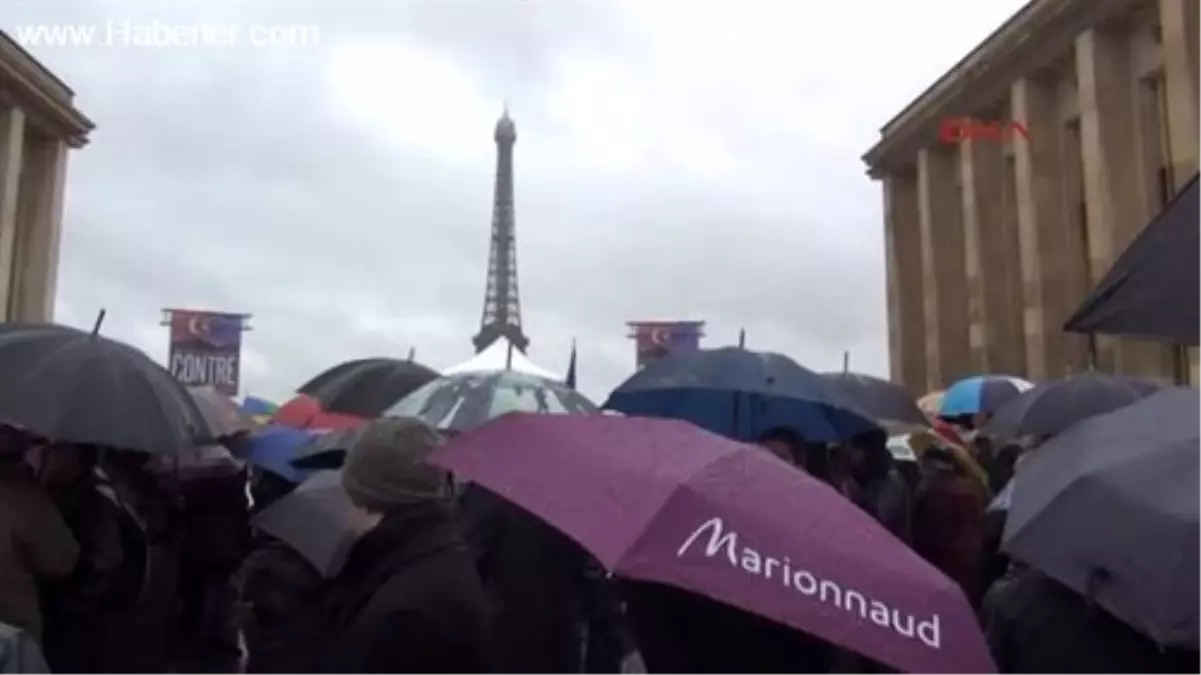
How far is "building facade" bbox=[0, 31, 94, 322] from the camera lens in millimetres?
32688

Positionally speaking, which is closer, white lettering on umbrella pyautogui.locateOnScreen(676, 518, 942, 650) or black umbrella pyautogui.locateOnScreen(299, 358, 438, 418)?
white lettering on umbrella pyautogui.locateOnScreen(676, 518, 942, 650)

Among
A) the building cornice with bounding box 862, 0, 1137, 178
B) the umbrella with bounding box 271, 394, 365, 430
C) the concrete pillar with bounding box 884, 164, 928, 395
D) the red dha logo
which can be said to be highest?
the building cornice with bounding box 862, 0, 1137, 178

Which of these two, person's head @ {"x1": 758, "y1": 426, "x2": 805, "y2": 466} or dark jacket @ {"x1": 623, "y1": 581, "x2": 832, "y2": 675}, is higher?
person's head @ {"x1": 758, "y1": 426, "x2": 805, "y2": 466}

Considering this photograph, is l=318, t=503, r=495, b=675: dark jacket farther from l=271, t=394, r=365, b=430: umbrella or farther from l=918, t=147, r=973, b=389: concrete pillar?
l=918, t=147, r=973, b=389: concrete pillar

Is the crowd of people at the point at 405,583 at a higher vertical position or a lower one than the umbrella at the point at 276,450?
lower

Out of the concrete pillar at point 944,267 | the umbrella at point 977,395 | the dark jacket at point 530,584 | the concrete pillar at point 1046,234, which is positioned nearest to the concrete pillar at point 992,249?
the concrete pillar at point 1046,234

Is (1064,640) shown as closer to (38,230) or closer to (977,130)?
(977,130)

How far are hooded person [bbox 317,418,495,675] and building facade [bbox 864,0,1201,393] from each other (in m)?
20.8

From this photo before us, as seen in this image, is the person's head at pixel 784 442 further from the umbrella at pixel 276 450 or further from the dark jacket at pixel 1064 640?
the umbrella at pixel 276 450

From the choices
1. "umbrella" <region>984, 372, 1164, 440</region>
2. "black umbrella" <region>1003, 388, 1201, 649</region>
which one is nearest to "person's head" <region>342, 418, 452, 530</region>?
"black umbrella" <region>1003, 388, 1201, 649</region>

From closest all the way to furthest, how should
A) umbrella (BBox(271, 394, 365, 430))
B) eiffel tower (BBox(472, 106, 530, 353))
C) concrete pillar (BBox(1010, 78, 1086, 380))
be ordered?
umbrella (BBox(271, 394, 365, 430)), concrete pillar (BBox(1010, 78, 1086, 380)), eiffel tower (BBox(472, 106, 530, 353))

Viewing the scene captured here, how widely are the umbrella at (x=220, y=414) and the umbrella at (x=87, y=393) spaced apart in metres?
→ 2.09

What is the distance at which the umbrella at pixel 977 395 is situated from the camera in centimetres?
1346

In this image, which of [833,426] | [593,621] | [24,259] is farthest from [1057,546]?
[24,259]
